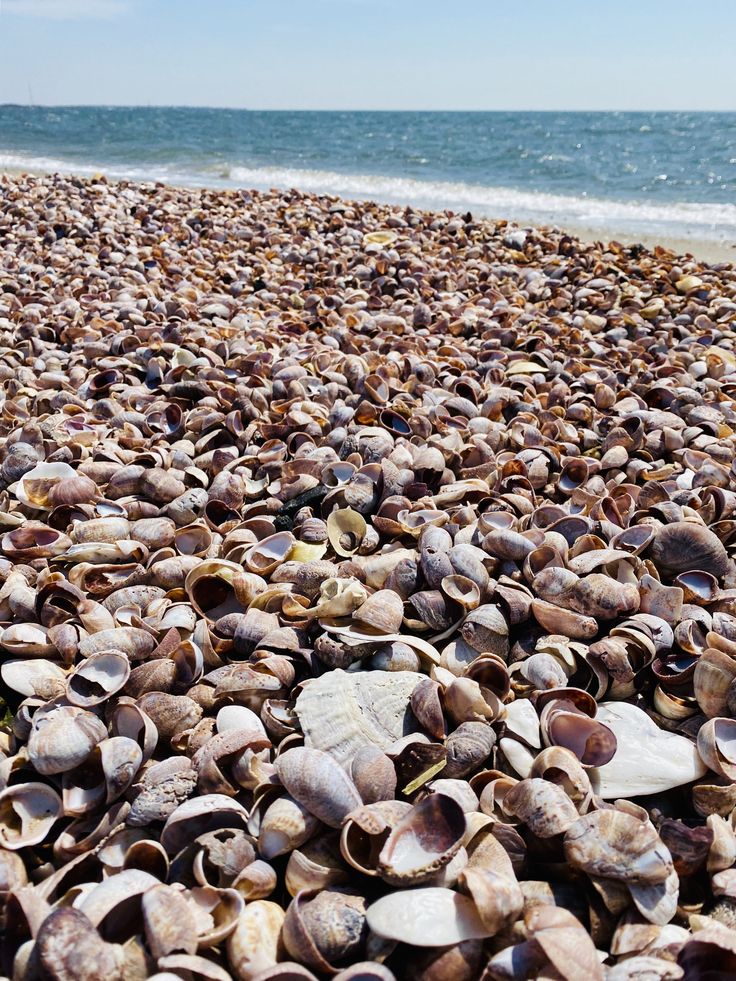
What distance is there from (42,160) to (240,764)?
26134 millimetres

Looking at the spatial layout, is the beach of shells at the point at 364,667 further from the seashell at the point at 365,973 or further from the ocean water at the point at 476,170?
the ocean water at the point at 476,170

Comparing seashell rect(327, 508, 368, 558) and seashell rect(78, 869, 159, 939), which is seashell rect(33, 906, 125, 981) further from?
seashell rect(327, 508, 368, 558)

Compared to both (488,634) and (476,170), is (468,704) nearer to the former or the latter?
(488,634)

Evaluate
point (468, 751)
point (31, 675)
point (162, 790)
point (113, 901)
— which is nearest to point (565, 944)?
point (468, 751)

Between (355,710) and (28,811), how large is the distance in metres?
0.95

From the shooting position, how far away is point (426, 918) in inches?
61.6

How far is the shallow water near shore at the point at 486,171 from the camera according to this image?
42.6 feet

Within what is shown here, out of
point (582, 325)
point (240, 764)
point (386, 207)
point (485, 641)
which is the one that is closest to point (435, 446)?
point (485, 641)

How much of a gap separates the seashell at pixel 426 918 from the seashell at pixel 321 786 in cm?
23

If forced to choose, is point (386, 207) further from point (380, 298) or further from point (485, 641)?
point (485, 641)

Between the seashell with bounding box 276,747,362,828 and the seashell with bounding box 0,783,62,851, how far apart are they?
0.67 meters

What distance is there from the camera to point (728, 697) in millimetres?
2131

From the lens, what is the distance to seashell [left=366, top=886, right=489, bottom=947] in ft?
5.03

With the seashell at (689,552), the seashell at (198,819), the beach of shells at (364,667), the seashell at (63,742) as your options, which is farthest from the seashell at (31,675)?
the seashell at (689,552)
